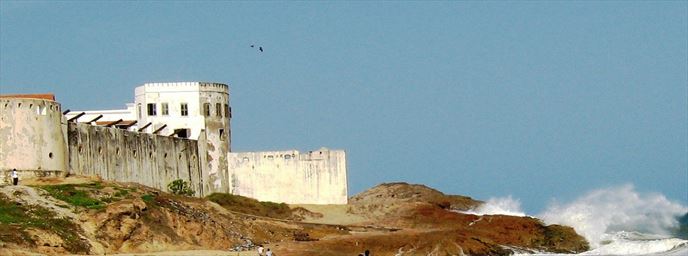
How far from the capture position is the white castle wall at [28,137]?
60.1m

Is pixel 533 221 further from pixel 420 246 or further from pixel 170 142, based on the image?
pixel 170 142

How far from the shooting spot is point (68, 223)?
53375 mm

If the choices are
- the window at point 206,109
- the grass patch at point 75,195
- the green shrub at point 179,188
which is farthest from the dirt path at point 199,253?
the window at point 206,109

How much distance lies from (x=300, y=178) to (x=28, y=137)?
18.3 m

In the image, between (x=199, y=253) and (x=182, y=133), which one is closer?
(x=199, y=253)

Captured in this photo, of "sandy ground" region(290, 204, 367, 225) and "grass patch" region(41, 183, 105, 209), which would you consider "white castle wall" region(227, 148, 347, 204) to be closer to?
"sandy ground" region(290, 204, 367, 225)

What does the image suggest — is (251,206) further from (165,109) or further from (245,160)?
(165,109)

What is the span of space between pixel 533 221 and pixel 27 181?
22732 millimetres

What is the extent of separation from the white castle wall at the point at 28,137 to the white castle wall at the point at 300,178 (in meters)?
16.0

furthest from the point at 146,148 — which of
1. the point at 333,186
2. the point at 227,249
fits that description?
the point at 227,249

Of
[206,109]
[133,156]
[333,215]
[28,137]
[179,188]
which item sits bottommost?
[333,215]

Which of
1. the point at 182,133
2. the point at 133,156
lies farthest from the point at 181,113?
Answer: the point at 133,156

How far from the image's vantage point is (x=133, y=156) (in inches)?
2724

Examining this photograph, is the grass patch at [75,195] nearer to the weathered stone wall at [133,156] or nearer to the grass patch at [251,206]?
the weathered stone wall at [133,156]
